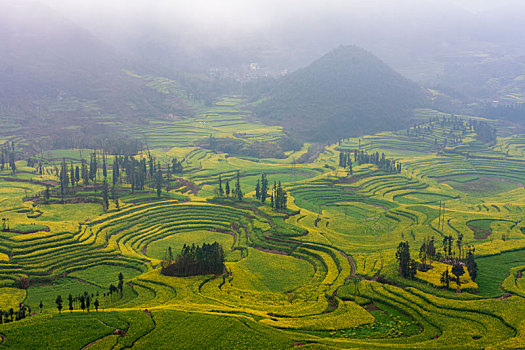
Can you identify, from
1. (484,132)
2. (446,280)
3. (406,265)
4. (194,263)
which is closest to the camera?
(446,280)

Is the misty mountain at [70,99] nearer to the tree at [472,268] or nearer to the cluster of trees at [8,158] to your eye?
the cluster of trees at [8,158]

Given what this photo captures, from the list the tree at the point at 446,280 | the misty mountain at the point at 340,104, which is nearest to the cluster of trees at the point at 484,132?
the misty mountain at the point at 340,104

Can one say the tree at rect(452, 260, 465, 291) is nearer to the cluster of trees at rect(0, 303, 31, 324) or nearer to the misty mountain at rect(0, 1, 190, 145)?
the cluster of trees at rect(0, 303, 31, 324)

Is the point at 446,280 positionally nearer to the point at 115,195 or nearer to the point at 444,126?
the point at 115,195

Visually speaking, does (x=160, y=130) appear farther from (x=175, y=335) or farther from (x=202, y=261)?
(x=175, y=335)

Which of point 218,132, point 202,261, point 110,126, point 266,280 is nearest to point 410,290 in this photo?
point 266,280

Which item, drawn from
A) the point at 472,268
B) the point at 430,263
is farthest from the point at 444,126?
the point at 472,268
